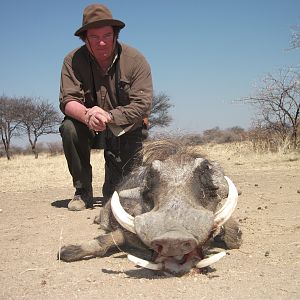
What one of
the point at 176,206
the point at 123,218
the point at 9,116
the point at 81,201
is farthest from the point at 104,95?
the point at 9,116

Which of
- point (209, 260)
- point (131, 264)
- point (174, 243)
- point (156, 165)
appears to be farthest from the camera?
point (156, 165)

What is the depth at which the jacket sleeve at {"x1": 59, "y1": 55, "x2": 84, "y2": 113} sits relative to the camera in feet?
17.4

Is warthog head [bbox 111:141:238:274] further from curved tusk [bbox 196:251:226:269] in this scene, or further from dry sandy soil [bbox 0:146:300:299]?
dry sandy soil [bbox 0:146:300:299]

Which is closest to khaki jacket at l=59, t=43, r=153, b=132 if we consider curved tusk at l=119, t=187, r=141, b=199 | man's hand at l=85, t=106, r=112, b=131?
man's hand at l=85, t=106, r=112, b=131

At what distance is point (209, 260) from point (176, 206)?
390mm

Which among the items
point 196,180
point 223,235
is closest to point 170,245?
point 196,180

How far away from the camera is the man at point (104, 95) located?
206 inches

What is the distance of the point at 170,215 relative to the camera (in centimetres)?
284

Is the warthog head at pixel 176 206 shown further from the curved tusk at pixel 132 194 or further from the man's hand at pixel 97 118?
the man's hand at pixel 97 118

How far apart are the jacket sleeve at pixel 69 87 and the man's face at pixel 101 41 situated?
1.17ft

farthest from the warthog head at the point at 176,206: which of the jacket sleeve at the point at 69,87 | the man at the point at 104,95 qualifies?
the jacket sleeve at the point at 69,87

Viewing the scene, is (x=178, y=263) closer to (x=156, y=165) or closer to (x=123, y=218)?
(x=123, y=218)

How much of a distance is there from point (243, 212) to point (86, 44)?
261 cm

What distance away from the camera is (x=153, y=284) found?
2748mm
